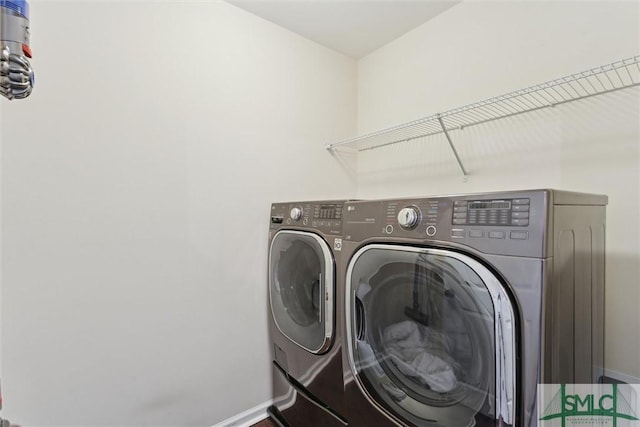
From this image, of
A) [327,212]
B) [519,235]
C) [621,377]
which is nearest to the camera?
[519,235]

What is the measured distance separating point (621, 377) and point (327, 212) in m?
1.32

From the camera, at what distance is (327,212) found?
1.41 metres

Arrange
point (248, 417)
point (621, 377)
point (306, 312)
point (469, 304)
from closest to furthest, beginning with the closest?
point (469, 304)
point (621, 377)
point (306, 312)
point (248, 417)

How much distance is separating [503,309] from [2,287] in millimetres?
1675

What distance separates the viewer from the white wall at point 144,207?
1.18 metres

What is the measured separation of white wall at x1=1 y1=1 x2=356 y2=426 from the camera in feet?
3.87

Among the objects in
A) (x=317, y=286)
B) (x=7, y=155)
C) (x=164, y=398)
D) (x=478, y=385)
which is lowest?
(x=164, y=398)

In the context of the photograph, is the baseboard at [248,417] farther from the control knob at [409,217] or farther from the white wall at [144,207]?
the control knob at [409,217]

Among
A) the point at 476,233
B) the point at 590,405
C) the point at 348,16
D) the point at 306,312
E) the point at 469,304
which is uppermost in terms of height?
the point at 348,16

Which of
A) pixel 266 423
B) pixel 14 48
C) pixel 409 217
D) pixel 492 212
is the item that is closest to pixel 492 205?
pixel 492 212

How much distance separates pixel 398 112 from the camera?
204 centimetres

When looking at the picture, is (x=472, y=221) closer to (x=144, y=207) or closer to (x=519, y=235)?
(x=519, y=235)

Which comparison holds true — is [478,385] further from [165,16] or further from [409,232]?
[165,16]

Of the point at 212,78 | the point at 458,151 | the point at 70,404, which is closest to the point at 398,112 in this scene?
the point at 458,151
